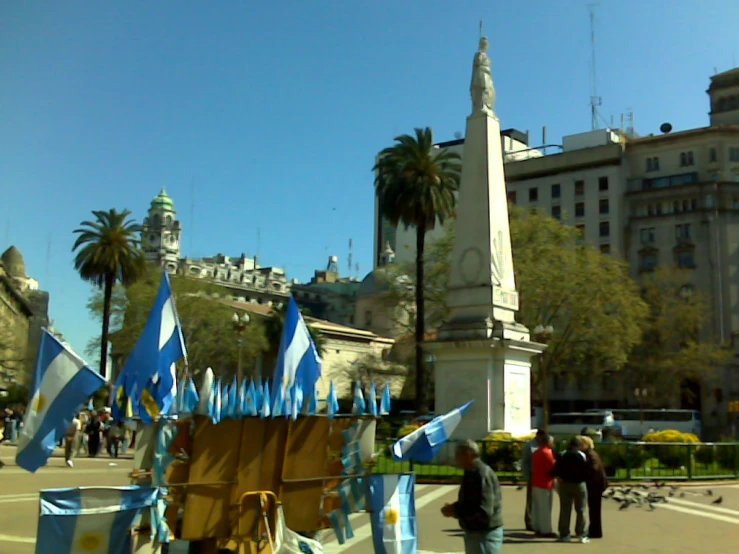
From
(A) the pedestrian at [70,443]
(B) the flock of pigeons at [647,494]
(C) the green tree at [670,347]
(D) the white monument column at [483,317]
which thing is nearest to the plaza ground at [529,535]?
(B) the flock of pigeons at [647,494]

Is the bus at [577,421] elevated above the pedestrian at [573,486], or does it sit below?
above

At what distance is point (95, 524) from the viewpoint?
686cm

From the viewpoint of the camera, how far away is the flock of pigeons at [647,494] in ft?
52.0

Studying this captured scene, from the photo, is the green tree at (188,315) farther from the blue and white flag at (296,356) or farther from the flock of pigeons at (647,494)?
the blue and white flag at (296,356)

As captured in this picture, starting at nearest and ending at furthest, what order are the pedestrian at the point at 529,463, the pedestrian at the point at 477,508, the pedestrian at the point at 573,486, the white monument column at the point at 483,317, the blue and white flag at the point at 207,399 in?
the pedestrian at the point at 477,508 → the blue and white flag at the point at 207,399 → the pedestrian at the point at 573,486 → the pedestrian at the point at 529,463 → the white monument column at the point at 483,317

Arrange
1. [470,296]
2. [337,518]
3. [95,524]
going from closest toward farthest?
1. [95,524]
2. [337,518]
3. [470,296]

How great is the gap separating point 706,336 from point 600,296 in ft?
90.8

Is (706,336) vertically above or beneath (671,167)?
beneath

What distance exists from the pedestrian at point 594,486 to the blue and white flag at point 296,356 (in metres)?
4.57

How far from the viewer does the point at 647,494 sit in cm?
1709

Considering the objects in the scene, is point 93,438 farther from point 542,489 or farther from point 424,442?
point 424,442

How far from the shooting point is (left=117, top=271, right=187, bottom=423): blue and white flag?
807 cm

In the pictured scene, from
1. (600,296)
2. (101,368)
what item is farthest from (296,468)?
(101,368)

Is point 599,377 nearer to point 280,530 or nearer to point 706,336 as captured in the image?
point 706,336
